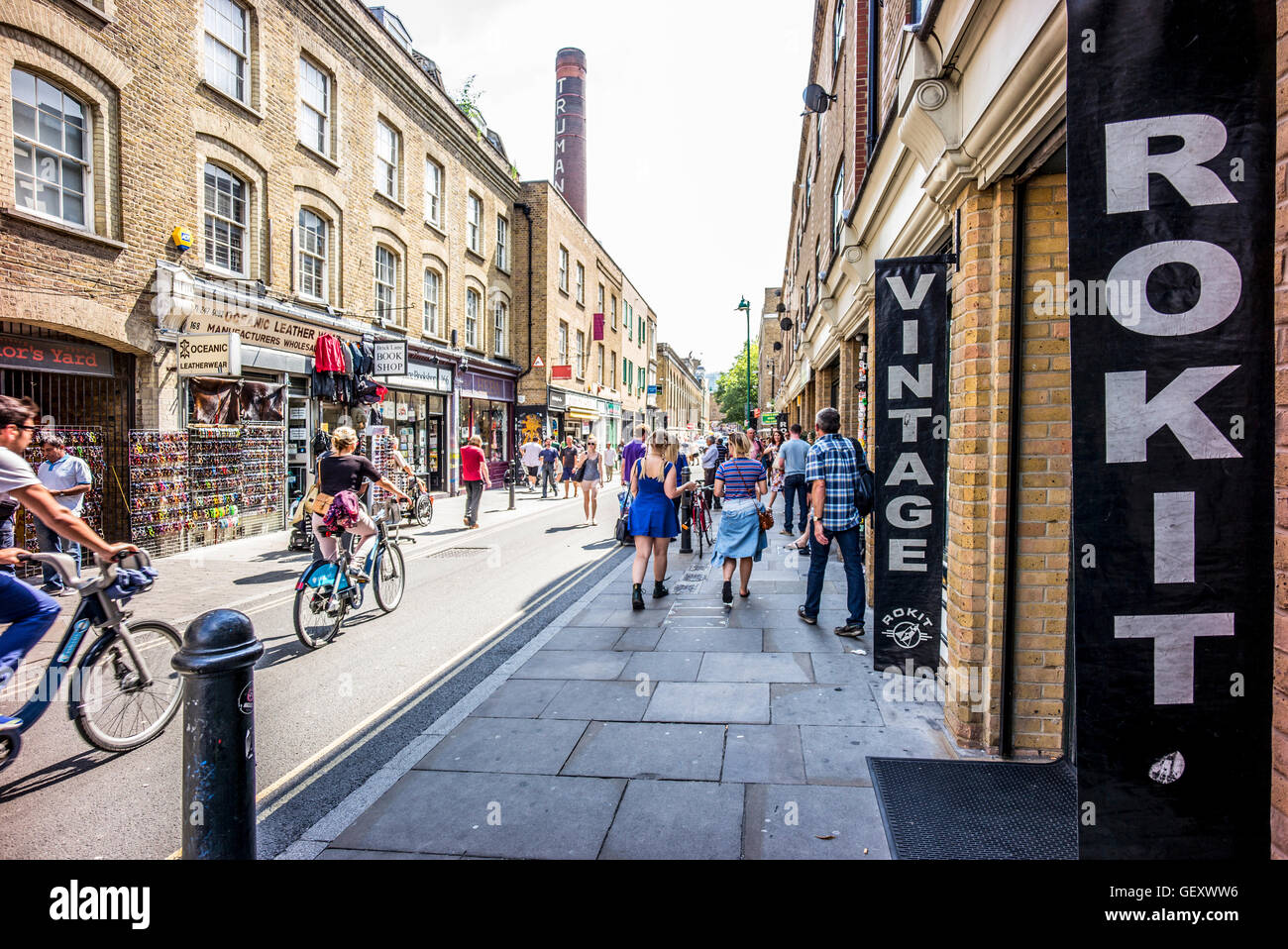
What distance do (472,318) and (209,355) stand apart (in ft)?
40.2

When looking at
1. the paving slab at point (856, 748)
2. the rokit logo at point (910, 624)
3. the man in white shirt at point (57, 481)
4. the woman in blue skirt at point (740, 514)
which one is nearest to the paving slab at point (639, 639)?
the woman in blue skirt at point (740, 514)

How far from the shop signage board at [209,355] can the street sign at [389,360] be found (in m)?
4.76

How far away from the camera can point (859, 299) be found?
25.6ft

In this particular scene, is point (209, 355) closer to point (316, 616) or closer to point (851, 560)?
point (316, 616)

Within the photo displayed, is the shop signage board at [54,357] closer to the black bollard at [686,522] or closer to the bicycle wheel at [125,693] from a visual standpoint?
the bicycle wheel at [125,693]

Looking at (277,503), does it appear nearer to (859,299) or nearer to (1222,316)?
(859,299)

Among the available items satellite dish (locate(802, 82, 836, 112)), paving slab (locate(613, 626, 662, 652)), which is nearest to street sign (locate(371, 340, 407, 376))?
satellite dish (locate(802, 82, 836, 112))

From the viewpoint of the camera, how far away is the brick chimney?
114ft

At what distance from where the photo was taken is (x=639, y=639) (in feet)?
19.6

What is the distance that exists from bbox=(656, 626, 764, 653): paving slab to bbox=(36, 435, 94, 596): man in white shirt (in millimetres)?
7161

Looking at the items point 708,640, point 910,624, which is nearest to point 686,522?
point 708,640

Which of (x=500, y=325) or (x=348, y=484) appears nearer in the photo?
(x=348, y=484)

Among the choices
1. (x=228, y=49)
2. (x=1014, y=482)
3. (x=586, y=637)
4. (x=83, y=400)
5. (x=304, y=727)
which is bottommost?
(x=304, y=727)
